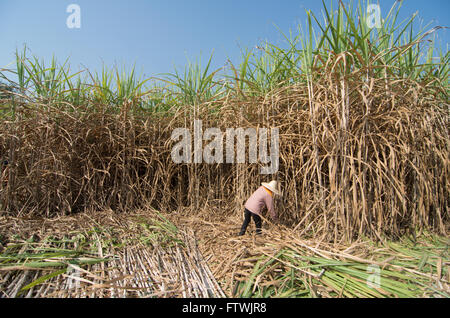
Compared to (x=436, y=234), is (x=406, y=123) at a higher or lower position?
higher

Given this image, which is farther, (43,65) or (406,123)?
(43,65)

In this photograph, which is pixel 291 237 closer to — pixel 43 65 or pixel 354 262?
pixel 354 262

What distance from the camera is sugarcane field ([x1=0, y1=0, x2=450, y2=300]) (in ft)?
4.33

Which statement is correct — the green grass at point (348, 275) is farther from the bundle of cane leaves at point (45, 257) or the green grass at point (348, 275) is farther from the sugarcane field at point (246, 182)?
the bundle of cane leaves at point (45, 257)

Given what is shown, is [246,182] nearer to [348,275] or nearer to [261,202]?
[261,202]

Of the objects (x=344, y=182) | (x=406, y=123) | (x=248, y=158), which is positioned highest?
(x=406, y=123)

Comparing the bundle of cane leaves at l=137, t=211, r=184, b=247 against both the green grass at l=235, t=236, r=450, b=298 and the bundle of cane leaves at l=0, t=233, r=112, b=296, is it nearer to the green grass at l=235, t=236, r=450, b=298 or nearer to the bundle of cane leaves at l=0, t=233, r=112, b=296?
the bundle of cane leaves at l=0, t=233, r=112, b=296

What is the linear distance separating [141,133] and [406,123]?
258 cm

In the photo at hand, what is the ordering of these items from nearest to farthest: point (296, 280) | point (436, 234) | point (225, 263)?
point (296, 280), point (225, 263), point (436, 234)

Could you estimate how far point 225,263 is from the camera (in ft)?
5.12

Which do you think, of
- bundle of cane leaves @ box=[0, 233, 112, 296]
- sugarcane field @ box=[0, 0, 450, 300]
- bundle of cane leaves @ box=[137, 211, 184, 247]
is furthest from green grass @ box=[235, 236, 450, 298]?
bundle of cane leaves @ box=[0, 233, 112, 296]

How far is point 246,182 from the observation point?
7.61 feet

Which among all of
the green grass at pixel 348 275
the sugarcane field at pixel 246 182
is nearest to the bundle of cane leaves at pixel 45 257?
the sugarcane field at pixel 246 182

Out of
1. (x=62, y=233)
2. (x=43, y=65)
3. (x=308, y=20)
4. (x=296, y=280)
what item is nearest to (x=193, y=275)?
(x=296, y=280)
